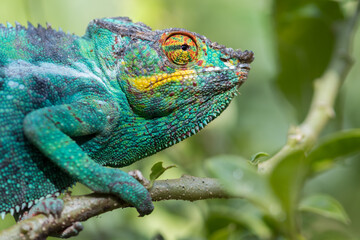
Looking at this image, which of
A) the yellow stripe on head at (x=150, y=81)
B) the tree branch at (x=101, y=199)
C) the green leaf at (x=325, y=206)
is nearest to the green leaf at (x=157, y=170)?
the tree branch at (x=101, y=199)

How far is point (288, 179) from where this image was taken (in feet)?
4.14

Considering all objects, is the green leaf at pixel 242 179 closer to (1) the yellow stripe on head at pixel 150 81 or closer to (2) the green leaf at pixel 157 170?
(2) the green leaf at pixel 157 170

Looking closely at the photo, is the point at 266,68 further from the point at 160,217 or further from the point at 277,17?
the point at 160,217

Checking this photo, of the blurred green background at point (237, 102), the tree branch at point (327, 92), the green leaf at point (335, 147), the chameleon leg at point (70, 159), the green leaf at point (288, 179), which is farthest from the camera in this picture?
the blurred green background at point (237, 102)

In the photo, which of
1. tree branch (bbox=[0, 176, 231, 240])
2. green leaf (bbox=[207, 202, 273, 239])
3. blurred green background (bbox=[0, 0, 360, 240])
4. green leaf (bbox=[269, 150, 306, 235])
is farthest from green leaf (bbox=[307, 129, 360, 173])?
blurred green background (bbox=[0, 0, 360, 240])

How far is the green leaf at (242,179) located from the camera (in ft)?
4.25

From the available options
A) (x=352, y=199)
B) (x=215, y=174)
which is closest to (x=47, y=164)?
(x=215, y=174)

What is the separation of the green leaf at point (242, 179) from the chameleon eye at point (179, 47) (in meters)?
1.18

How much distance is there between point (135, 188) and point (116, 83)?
0.67m

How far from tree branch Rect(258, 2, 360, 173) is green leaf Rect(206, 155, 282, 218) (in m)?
0.90

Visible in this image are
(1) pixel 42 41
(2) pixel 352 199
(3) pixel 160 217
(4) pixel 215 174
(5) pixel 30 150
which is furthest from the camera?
(2) pixel 352 199

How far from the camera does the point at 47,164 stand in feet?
7.29

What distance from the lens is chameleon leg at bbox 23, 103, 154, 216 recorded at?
1.95 meters

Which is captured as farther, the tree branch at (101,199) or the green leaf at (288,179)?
the tree branch at (101,199)
